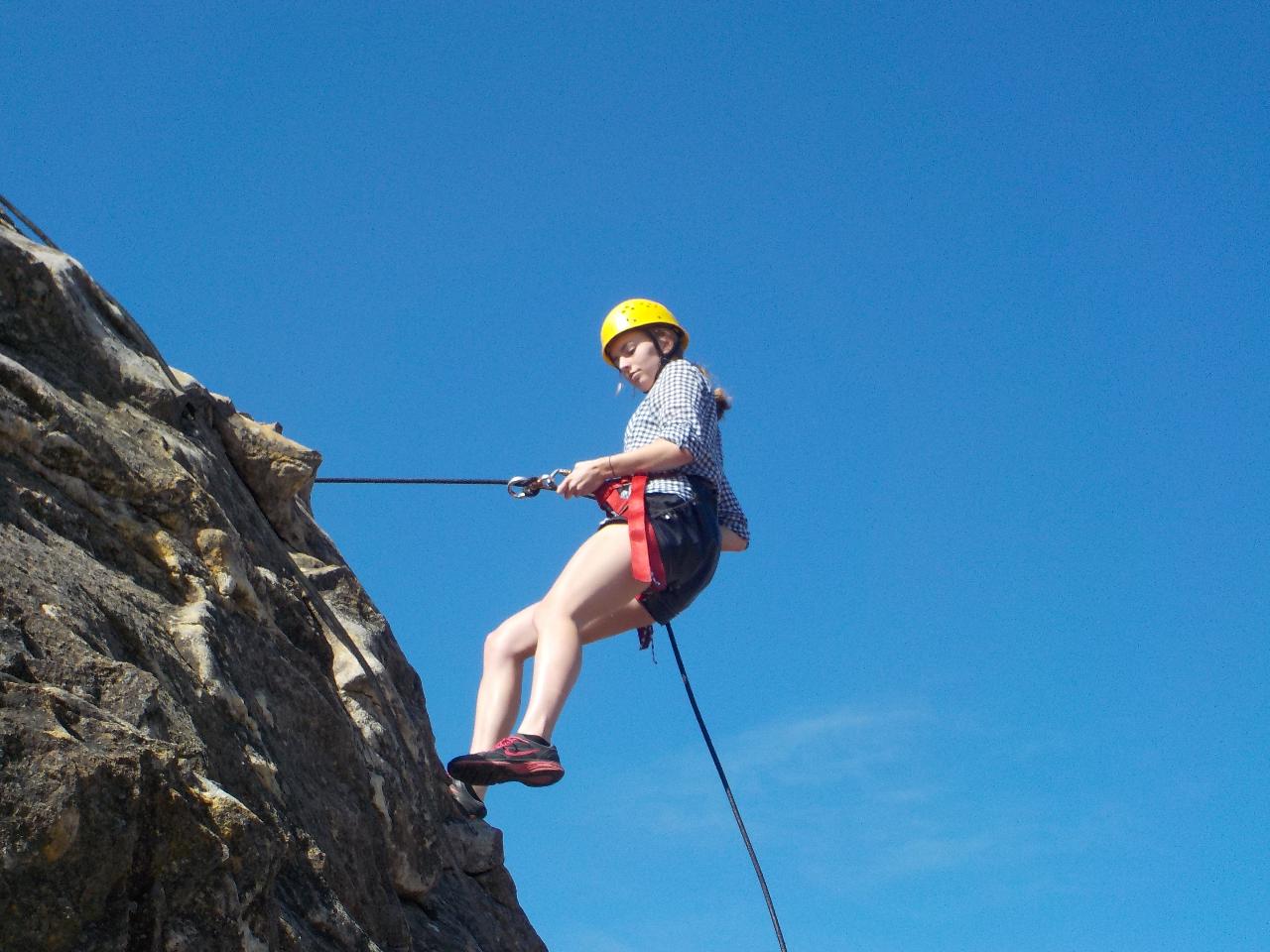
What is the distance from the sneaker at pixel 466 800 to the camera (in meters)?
6.18

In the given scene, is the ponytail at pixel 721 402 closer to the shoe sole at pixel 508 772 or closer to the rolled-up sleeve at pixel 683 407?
the rolled-up sleeve at pixel 683 407

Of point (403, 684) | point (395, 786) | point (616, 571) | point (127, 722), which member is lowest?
point (127, 722)

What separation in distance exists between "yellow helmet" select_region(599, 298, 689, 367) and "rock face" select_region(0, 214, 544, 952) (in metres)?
1.73

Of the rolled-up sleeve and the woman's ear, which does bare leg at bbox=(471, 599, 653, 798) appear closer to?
the rolled-up sleeve

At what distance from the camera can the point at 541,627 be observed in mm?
6320

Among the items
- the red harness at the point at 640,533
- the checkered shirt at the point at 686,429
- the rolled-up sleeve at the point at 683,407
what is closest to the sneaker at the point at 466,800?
the red harness at the point at 640,533

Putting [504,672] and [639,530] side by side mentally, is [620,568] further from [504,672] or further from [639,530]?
[504,672]

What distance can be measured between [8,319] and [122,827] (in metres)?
2.30

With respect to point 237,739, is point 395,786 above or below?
above

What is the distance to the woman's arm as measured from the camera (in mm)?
6473

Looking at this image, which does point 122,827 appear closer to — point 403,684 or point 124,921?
point 124,921

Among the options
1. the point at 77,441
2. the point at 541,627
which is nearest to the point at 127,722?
the point at 77,441

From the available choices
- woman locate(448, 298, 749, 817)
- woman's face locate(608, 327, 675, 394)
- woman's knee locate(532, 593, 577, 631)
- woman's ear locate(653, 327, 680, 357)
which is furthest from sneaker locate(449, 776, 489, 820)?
woman's ear locate(653, 327, 680, 357)

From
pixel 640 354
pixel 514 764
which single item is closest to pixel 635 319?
pixel 640 354
